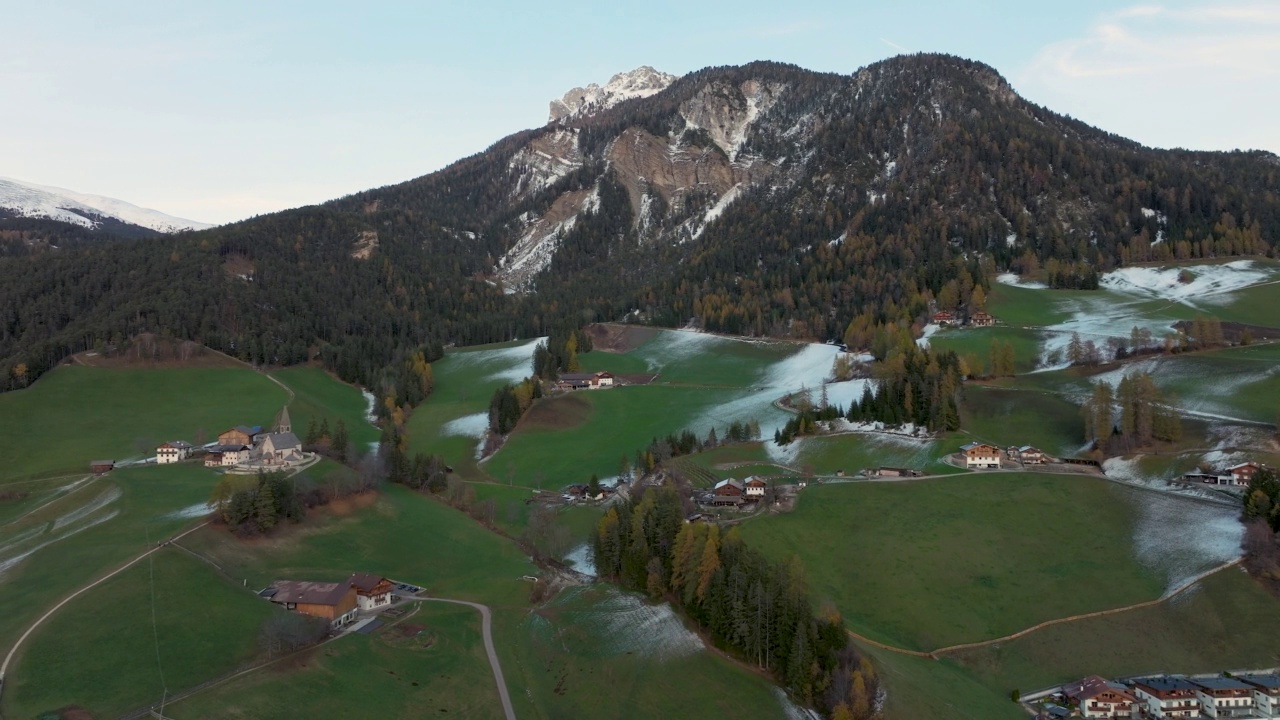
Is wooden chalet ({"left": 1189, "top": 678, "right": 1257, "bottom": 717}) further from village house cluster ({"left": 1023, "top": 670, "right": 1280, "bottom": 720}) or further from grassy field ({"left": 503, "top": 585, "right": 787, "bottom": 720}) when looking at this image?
grassy field ({"left": 503, "top": 585, "right": 787, "bottom": 720})

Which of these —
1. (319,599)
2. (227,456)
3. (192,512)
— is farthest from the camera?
(227,456)

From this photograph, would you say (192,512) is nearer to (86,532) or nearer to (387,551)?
(86,532)

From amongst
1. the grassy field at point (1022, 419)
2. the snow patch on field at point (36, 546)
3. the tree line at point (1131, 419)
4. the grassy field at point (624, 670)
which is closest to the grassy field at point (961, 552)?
the tree line at point (1131, 419)

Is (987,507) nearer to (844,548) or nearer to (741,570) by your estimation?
(844,548)

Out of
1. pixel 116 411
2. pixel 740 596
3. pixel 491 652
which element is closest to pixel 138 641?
pixel 491 652

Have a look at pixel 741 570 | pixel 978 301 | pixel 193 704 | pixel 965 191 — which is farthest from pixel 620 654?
pixel 965 191

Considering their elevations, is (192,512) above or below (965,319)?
below

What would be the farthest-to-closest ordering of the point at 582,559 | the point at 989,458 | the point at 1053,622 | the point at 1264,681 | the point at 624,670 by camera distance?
the point at 989,458 → the point at 582,559 → the point at 1053,622 → the point at 624,670 → the point at 1264,681
